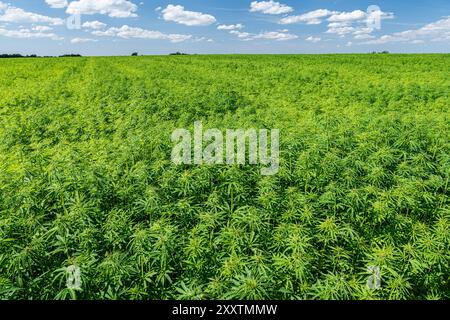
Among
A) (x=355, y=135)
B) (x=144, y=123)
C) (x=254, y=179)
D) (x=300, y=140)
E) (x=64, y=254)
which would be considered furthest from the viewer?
(x=144, y=123)

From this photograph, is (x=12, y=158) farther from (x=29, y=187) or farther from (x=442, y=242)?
(x=442, y=242)

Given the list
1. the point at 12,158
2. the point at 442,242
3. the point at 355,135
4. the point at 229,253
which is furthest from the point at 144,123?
the point at 442,242

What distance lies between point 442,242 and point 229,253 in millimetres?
2341

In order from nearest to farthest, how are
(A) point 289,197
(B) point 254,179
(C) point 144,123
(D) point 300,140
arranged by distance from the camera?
(A) point 289,197 → (B) point 254,179 → (D) point 300,140 → (C) point 144,123

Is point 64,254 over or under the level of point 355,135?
under

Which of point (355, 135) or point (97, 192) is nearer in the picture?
point (97, 192)

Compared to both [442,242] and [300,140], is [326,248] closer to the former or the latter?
[442,242]

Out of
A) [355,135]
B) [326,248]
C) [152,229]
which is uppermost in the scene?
[355,135]

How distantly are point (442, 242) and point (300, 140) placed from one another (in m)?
2.93

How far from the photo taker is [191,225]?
3.96 m

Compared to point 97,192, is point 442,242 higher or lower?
lower

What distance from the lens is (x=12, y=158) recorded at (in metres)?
6.17

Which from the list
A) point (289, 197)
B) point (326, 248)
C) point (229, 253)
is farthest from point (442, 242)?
point (229, 253)

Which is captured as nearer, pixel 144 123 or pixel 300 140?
pixel 300 140
